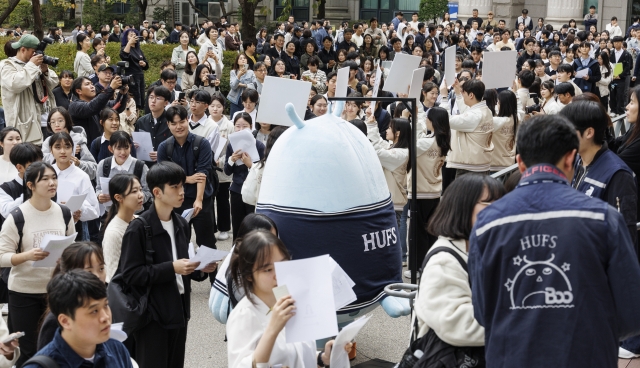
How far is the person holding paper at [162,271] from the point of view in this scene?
16.3ft

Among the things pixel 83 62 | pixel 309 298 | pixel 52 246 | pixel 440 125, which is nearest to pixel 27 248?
pixel 52 246

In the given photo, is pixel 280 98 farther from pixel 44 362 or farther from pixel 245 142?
pixel 44 362

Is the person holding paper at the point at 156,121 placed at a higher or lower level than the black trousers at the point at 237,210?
higher

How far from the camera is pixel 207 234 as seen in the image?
27.3 feet

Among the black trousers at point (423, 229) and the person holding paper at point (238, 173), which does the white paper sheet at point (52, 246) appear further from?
the black trousers at point (423, 229)

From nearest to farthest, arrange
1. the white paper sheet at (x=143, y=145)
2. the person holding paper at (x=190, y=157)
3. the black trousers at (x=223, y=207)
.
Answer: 1. the person holding paper at (x=190, y=157)
2. the white paper sheet at (x=143, y=145)
3. the black trousers at (x=223, y=207)

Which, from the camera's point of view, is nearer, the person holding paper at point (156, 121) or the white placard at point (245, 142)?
the white placard at point (245, 142)

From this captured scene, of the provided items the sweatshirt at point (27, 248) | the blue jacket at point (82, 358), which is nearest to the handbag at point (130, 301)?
the sweatshirt at point (27, 248)

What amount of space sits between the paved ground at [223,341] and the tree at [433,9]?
2261 cm

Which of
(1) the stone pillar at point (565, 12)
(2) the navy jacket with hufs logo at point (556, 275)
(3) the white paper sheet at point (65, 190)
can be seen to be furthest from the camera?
(1) the stone pillar at point (565, 12)

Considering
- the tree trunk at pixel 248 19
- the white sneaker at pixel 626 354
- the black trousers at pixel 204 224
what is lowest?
the white sneaker at pixel 626 354

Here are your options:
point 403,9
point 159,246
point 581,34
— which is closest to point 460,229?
point 159,246

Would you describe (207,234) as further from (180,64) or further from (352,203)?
(180,64)

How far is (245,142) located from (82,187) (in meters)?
1.81
